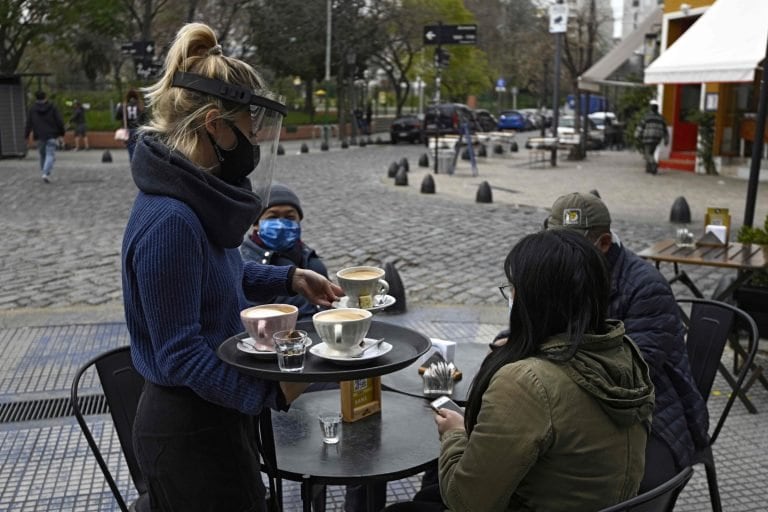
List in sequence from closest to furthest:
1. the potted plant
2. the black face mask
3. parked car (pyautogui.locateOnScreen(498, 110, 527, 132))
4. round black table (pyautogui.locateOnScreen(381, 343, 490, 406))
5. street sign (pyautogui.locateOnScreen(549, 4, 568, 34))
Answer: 1. the black face mask
2. round black table (pyautogui.locateOnScreen(381, 343, 490, 406))
3. the potted plant
4. street sign (pyautogui.locateOnScreen(549, 4, 568, 34))
5. parked car (pyautogui.locateOnScreen(498, 110, 527, 132))

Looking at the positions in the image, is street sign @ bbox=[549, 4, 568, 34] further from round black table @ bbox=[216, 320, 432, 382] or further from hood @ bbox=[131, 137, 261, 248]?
hood @ bbox=[131, 137, 261, 248]

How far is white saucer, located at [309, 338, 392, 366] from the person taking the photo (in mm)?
2117

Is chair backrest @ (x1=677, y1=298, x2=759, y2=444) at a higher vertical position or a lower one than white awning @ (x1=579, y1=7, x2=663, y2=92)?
lower

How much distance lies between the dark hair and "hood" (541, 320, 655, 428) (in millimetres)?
35

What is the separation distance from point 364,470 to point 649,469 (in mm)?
1086

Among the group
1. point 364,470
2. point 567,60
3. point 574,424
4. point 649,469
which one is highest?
point 567,60

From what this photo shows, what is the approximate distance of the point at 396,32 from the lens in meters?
42.5

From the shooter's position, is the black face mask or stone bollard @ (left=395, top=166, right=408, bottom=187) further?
stone bollard @ (left=395, top=166, right=408, bottom=187)

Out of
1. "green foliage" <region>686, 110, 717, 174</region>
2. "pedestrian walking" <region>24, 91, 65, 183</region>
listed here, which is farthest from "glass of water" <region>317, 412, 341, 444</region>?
"green foliage" <region>686, 110, 717, 174</region>

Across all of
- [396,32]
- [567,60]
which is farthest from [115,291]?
[396,32]

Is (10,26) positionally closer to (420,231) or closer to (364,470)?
(420,231)

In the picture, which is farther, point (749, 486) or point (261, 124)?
point (749, 486)

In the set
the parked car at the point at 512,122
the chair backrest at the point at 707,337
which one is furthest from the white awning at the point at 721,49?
the parked car at the point at 512,122

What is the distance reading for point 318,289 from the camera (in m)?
2.69
